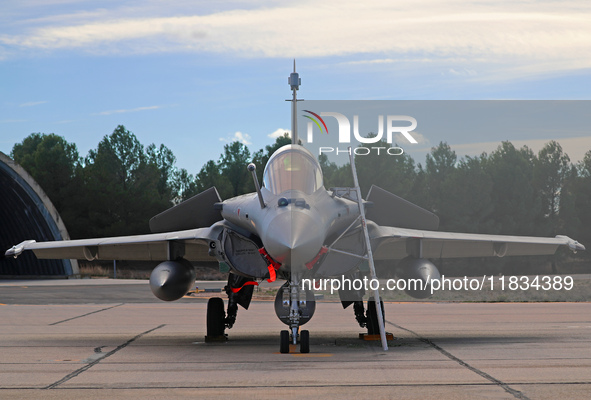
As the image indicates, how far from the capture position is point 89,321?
69.8ft

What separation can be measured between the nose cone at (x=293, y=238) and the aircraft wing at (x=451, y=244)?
2588mm

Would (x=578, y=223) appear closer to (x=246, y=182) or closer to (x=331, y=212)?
(x=331, y=212)

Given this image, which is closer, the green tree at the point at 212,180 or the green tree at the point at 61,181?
the green tree at the point at 61,181

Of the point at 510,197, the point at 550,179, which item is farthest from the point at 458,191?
the point at 550,179

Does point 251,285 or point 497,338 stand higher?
point 251,285

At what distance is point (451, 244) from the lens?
1597 centimetres

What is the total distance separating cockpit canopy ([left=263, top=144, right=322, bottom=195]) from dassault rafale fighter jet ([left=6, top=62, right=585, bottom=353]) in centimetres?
2

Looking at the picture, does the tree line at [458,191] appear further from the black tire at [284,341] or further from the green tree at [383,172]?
the black tire at [284,341]

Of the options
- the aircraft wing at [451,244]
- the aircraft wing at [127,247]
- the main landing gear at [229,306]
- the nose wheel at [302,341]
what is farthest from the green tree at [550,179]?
the nose wheel at [302,341]

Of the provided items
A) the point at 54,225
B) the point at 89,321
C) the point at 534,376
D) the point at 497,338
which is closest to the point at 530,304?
the point at 497,338

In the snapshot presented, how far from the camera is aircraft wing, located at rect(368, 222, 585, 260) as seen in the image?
13398mm

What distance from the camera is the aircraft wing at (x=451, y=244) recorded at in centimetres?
1340

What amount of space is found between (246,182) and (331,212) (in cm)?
7088

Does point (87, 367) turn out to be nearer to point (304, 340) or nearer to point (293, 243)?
point (304, 340)
